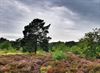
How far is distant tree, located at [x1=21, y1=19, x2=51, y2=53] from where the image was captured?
110 m

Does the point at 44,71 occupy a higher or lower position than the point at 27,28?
lower

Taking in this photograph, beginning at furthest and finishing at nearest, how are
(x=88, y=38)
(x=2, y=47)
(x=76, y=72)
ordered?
(x=2, y=47) < (x=88, y=38) < (x=76, y=72)

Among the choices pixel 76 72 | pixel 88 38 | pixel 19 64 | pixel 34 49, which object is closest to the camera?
pixel 76 72

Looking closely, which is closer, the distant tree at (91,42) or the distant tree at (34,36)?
the distant tree at (91,42)

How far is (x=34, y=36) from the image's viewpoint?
112312mm

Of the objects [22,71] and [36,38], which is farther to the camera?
[36,38]

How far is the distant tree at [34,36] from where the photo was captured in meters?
110

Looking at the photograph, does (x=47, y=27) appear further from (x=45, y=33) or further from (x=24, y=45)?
(x=24, y=45)

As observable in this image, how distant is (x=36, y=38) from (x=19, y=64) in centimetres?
7980

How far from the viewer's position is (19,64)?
3194cm

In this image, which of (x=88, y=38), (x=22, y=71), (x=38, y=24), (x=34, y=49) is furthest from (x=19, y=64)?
(x=38, y=24)

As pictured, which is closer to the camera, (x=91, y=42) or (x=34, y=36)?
(x=91, y=42)

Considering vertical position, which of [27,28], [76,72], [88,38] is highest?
[27,28]

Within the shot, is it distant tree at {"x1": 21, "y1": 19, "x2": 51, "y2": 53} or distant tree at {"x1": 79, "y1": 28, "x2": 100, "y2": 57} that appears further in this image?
distant tree at {"x1": 21, "y1": 19, "x2": 51, "y2": 53}
